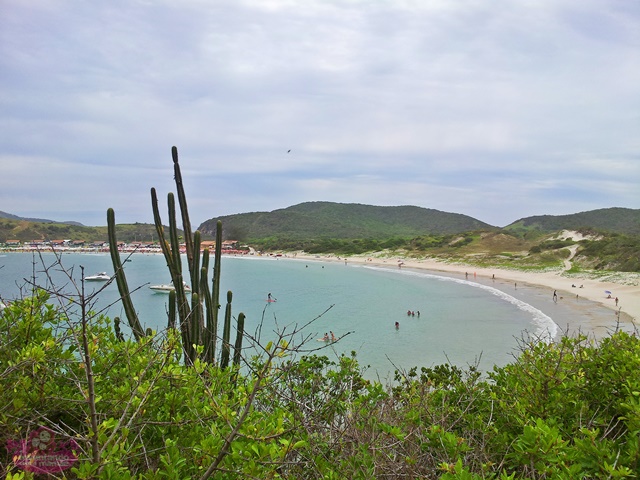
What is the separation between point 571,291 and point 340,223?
134m

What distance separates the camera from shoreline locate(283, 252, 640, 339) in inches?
874

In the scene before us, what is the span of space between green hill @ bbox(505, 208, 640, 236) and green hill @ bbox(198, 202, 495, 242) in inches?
686

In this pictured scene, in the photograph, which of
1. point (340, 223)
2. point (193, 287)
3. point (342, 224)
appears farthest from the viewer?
point (340, 223)

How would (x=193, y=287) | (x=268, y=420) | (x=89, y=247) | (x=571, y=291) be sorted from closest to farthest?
(x=268, y=420), (x=193, y=287), (x=571, y=291), (x=89, y=247)

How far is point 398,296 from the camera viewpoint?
3712cm

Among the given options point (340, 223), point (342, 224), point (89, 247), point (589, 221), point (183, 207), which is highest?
point (589, 221)

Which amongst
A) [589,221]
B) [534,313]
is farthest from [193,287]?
[589,221]

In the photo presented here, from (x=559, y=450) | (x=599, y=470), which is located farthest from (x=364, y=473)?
(x=599, y=470)

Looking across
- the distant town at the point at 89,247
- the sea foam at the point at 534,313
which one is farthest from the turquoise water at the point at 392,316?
the distant town at the point at 89,247

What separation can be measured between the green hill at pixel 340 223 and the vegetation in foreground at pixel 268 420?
13065cm

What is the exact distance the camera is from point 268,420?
2.96 m

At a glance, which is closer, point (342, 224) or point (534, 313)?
point (534, 313)

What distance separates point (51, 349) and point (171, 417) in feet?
3.77

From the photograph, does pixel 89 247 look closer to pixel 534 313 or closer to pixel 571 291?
pixel 571 291
